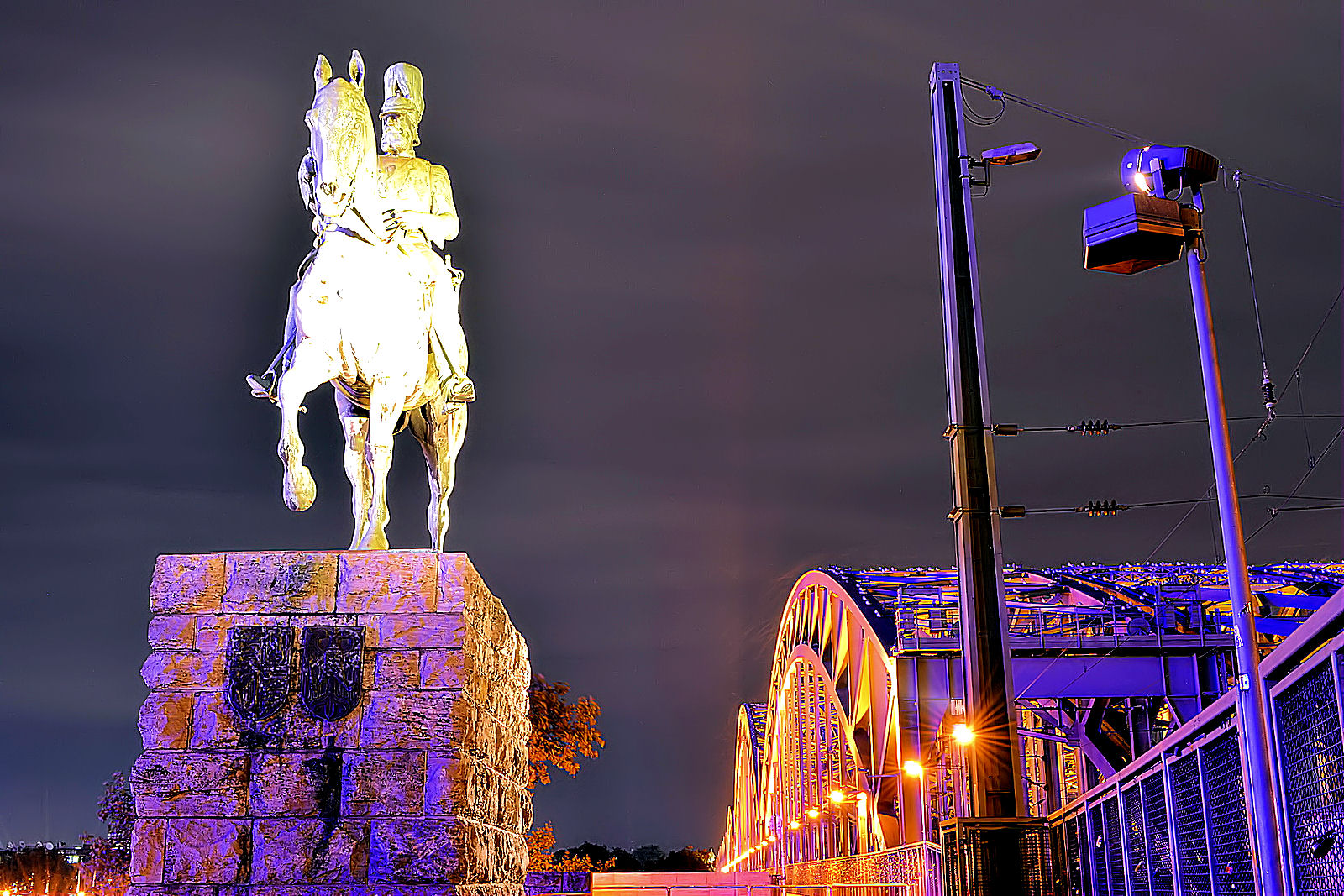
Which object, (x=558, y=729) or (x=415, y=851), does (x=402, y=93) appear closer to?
(x=415, y=851)

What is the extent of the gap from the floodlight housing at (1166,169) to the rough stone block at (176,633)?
25.3 ft

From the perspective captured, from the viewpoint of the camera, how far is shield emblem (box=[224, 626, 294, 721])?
27.6 feet

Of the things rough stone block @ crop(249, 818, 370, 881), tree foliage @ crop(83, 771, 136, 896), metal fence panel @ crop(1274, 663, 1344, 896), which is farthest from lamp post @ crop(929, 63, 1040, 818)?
tree foliage @ crop(83, 771, 136, 896)

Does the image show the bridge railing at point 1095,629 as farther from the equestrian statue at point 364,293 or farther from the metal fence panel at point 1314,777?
the metal fence panel at point 1314,777

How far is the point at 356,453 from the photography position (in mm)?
9781

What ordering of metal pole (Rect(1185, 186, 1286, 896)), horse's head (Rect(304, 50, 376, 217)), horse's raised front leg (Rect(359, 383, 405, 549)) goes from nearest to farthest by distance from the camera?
metal pole (Rect(1185, 186, 1286, 896)) < horse's head (Rect(304, 50, 376, 217)) < horse's raised front leg (Rect(359, 383, 405, 549))

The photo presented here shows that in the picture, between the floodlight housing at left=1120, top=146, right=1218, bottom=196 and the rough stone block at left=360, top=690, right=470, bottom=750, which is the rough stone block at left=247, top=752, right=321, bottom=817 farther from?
the floodlight housing at left=1120, top=146, right=1218, bottom=196

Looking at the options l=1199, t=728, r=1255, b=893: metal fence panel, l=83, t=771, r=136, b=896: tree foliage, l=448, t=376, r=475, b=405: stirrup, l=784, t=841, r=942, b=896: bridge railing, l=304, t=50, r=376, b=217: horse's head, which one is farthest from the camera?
l=83, t=771, r=136, b=896: tree foliage

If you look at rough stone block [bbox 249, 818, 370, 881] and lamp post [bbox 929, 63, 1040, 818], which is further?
lamp post [bbox 929, 63, 1040, 818]

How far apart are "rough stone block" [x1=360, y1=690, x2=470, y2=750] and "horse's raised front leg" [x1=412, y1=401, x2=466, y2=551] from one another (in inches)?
97.2

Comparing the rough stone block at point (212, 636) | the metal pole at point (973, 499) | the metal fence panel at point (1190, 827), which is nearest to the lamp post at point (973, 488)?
the metal pole at point (973, 499)

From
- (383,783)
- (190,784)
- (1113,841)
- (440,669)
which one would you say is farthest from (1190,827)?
(190,784)

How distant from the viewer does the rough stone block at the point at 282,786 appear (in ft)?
27.0

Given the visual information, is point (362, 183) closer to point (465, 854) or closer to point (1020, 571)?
point (465, 854)
